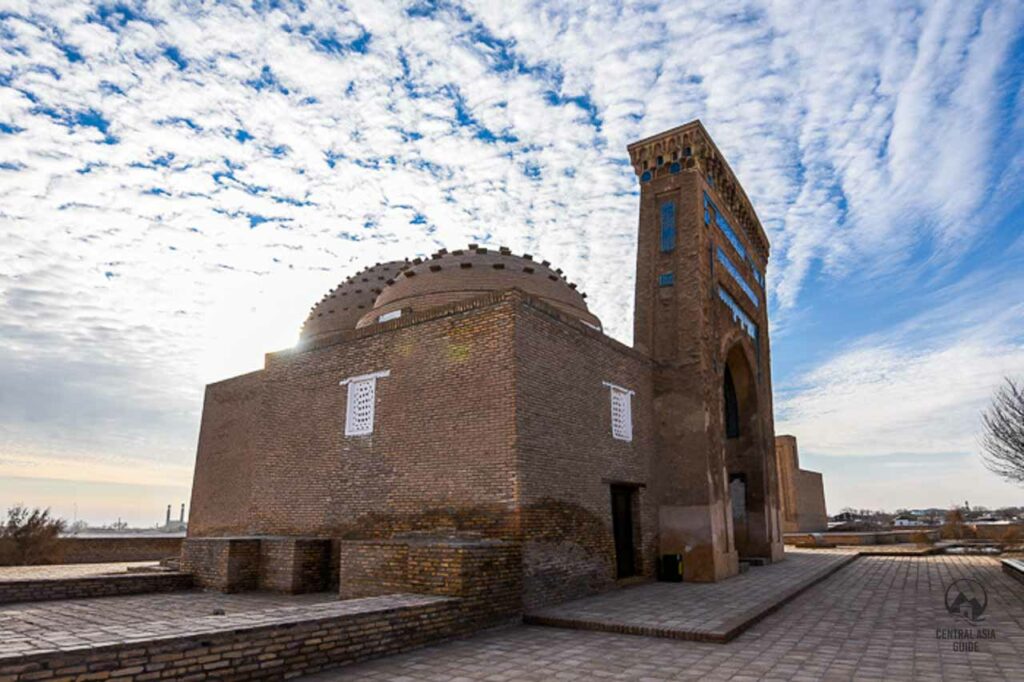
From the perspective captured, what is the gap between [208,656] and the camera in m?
5.12

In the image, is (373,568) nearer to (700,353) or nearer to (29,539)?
(700,353)

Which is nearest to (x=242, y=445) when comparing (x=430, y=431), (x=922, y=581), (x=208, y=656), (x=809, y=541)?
(x=430, y=431)

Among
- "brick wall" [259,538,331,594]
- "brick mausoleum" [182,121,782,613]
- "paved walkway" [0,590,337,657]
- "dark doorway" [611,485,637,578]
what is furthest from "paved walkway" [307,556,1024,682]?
"brick wall" [259,538,331,594]

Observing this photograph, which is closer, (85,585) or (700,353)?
(85,585)

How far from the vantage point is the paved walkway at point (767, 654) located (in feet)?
18.7

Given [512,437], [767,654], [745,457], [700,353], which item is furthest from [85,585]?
[745,457]

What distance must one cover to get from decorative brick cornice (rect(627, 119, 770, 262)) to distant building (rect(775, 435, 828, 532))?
23.0 metres

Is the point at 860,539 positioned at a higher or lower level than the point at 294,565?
lower

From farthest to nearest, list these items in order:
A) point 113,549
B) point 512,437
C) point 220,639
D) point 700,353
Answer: point 113,549
point 700,353
point 512,437
point 220,639

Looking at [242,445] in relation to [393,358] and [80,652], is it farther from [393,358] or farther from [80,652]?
[80,652]

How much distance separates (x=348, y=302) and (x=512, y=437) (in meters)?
12.4

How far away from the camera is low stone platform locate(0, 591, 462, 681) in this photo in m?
4.53

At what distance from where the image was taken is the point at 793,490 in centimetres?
3644

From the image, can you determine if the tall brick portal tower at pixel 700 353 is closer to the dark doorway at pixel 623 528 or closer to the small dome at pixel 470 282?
the dark doorway at pixel 623 528
